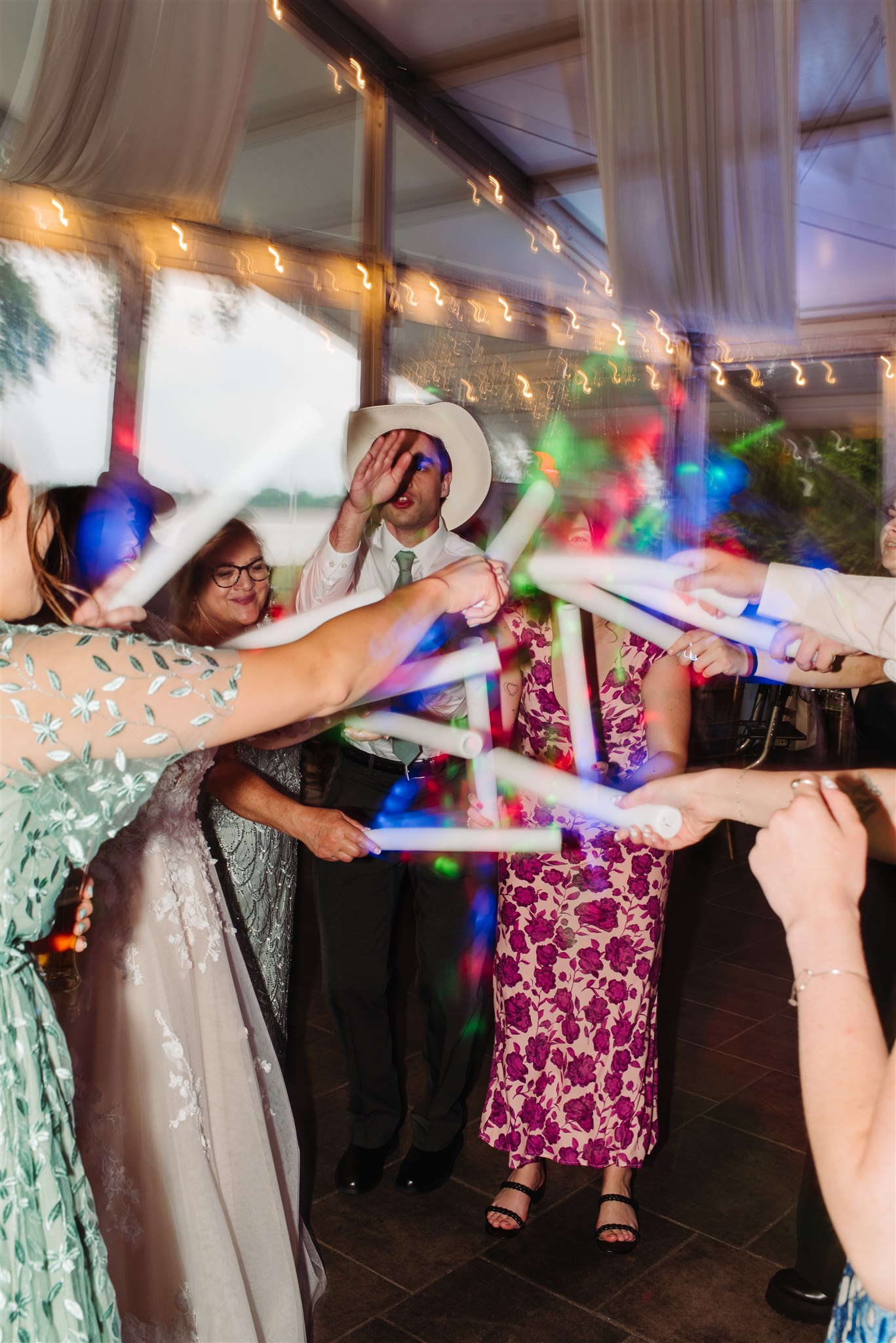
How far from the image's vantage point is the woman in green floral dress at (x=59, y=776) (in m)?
1.18

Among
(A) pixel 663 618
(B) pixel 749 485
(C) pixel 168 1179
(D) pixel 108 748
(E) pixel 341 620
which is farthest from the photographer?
(B) pixel 749 485

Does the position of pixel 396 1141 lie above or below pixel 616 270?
below

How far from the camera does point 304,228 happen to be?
565 cm

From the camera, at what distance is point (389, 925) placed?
265cm

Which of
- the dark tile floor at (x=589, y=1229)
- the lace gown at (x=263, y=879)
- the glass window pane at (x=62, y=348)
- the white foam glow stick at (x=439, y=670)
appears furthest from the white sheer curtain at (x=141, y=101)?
the dark tile floor at (x=589, y=1229)

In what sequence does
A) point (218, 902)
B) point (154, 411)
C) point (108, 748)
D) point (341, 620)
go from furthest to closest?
point (154, 411) < point (218, 902) < point (341, 620) < point (108, 748)

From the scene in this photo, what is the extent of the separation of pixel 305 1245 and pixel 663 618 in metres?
1.65

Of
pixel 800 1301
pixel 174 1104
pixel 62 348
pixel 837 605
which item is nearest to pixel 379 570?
pixel 837 605

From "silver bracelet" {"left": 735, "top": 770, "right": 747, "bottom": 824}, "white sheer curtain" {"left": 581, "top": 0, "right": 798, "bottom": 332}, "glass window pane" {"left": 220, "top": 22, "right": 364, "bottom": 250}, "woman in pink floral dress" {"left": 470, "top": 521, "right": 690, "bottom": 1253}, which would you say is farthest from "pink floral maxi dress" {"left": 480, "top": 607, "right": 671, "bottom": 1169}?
"glass window pane" {"left": 220, "top": 22, "right": 364, "bottom": 250}

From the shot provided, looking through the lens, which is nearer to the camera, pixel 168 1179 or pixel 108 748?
pixel 108 748

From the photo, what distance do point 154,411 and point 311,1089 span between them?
10.2 feet

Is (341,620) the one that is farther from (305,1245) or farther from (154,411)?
(154,411)

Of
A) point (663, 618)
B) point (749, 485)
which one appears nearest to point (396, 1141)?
point (663, 618)

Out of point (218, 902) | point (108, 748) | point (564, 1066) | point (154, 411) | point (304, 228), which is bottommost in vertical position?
point (564, 1066)
